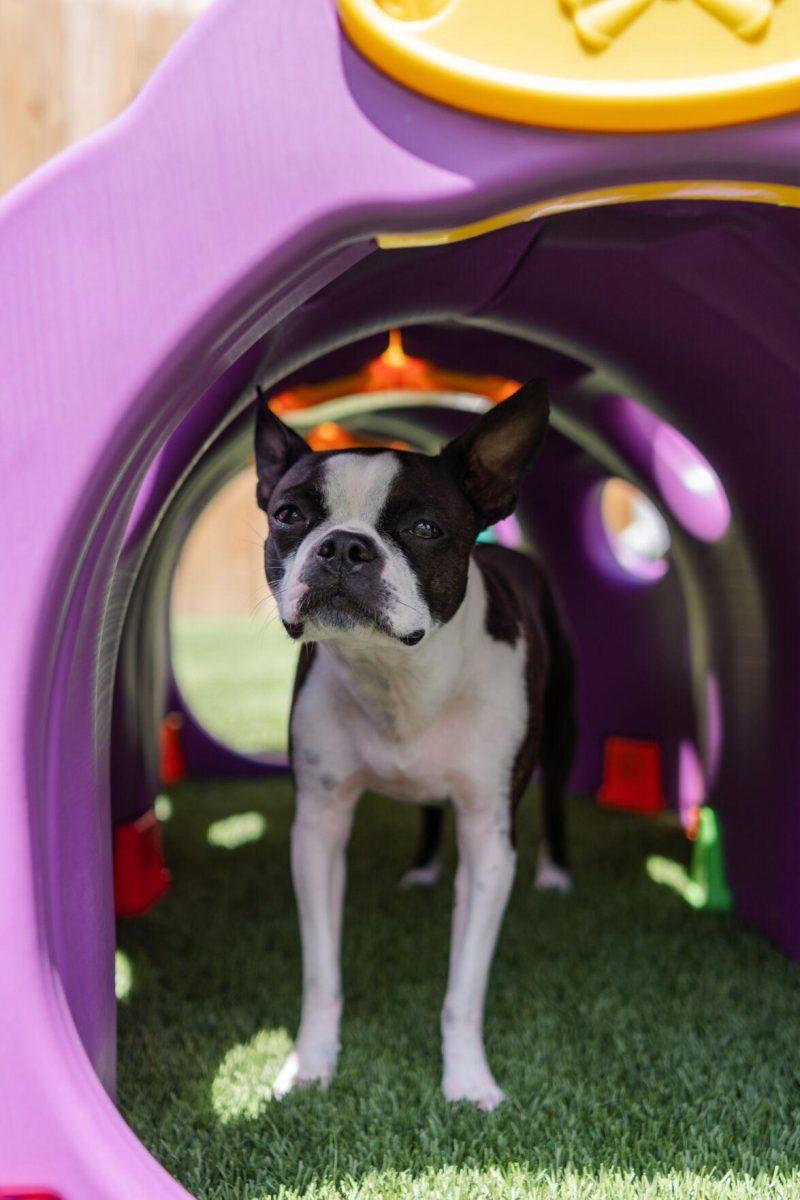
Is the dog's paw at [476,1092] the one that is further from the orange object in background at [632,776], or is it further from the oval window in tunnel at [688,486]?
the orange object in background at [632,776]

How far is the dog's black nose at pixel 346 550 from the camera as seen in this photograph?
193 centimetres

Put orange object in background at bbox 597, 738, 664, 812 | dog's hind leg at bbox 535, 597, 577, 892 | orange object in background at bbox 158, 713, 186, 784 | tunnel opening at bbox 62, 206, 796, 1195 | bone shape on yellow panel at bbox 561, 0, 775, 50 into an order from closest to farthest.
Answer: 1. bone shape on yellow panel at bbox 561, 0, 775, 50
2. tunnel opening at bbox 62, 206, 796, 1195
3. dog's hind leg at bbox 535, 597, 577, 892
4. orange object in background at bbox 597, 738, 664, 812
5. orange object in background at bbox 158, 713, 186, 784

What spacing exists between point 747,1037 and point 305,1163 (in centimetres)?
100

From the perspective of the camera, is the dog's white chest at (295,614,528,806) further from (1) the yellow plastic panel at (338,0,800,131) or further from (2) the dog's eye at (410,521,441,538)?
(1) the yellow plastic panel at (338,0,800,131)

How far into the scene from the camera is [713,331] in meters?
2.29

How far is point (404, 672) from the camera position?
7.13 feet

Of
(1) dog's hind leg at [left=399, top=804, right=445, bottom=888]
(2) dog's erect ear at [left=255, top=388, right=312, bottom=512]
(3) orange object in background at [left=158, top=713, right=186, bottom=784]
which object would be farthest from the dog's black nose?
(3) orange object in background at [left=158, top=713, right=186, bottom=784]

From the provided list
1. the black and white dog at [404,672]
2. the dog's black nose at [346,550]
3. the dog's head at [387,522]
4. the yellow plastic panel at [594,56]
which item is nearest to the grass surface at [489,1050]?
the black and white dog at [404,672]

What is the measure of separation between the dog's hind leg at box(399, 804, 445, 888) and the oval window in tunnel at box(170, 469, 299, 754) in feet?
2.73

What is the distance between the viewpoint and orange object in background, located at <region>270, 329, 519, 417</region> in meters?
3.29

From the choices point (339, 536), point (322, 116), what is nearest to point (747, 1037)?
point (339, 536)

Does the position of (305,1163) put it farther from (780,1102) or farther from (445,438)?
(445,438)

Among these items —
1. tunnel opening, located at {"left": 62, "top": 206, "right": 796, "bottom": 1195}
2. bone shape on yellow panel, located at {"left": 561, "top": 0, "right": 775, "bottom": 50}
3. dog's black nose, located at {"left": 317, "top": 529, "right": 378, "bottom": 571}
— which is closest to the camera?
bone shape on yellow panel, located at {"left": 561, "top": 0, "right": 775, "bottom": 50}

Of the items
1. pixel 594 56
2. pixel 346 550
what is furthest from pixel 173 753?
pixel 594 56
